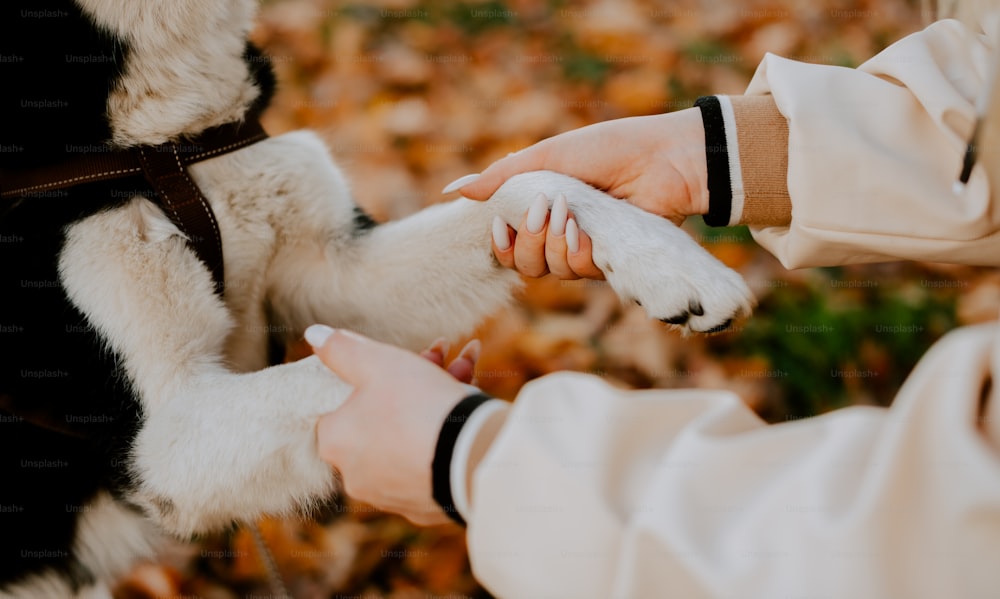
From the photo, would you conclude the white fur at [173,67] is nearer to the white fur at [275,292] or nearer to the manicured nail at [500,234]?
the white fur at [275,292]

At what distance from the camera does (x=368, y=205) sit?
3459mm

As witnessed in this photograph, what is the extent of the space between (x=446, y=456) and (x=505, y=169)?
33.5 inches

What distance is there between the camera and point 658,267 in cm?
146

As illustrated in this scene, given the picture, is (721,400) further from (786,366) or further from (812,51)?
(812,51)

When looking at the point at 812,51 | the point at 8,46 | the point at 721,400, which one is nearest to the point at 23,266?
the point at 8,46

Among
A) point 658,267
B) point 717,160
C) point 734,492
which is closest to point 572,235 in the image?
point 658,267

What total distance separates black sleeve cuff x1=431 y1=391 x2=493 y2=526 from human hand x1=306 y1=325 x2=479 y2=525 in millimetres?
14

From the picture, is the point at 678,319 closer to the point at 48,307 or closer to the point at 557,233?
the point at 557,233

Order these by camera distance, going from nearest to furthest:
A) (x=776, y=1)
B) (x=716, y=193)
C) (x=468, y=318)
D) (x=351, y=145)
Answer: (x=716, y=193) → (x=468, y=318) → (x=351, y=145) → (x=776, y=1)

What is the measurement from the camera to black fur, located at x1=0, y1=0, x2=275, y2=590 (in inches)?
61.1

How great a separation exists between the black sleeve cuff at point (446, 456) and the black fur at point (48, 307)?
798mm

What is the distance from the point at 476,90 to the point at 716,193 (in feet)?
8.53

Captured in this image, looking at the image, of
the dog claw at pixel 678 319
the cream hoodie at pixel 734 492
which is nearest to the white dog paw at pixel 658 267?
the dog claw at pixel 678 319

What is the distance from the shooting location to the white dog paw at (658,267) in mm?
1433
